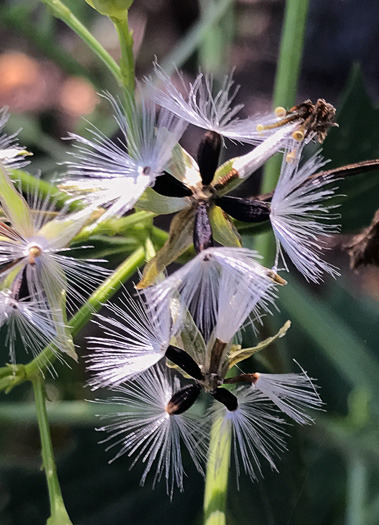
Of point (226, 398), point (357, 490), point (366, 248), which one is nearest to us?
point (226, 398)

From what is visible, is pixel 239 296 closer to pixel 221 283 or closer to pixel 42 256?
pixel 221 283

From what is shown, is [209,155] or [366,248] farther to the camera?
[366,248]

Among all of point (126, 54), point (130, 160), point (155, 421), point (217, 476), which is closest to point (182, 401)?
point (155, 421)

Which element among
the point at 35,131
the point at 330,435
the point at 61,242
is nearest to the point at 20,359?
the point at 330,435

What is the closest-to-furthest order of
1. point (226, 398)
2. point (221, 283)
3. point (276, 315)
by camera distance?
point (221, 283), point (226, 398), point (276, 315)

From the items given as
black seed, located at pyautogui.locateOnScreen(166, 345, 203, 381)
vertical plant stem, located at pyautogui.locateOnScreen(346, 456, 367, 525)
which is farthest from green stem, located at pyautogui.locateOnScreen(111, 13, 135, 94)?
vertical plant stem, located at pyautogui.locateOnScreen(346, 456, 367, 525)

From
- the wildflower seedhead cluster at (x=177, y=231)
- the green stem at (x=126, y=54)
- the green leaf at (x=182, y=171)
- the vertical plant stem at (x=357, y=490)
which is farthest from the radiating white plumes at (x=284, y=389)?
the vertical plant stem at (x=357, y=490)

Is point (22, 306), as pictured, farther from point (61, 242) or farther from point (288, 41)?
point (288, 41)
